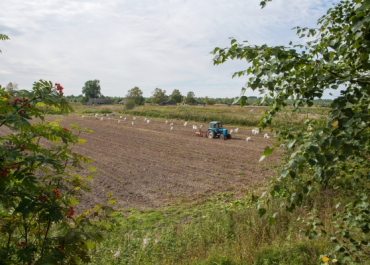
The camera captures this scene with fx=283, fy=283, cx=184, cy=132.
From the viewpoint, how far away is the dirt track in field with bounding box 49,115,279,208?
10266mm

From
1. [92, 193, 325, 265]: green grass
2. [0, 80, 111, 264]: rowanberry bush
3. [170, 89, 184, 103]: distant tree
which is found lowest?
[92, 193, 325, 265]: green grass

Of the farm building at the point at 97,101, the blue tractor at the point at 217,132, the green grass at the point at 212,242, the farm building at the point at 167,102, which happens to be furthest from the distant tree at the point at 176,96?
the green grass at the point at 212,242

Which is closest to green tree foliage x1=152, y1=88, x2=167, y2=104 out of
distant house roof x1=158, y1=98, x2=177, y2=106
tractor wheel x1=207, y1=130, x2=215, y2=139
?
distant house roof x1=158, y1=98, x2=177, y2=106

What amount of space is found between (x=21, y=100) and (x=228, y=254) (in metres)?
3.63

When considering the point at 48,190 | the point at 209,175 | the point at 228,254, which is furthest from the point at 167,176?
the point at 48,190

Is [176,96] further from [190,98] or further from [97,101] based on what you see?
[97,101]

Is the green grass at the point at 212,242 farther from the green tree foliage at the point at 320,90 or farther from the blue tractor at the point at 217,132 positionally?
the blue tractor at the point at 217,132

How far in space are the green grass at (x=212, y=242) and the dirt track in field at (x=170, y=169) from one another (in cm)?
190

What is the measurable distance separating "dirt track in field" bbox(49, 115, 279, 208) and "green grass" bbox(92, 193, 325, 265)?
6.22 feet

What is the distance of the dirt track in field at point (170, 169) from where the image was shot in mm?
10266

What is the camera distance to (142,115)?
50.4 m

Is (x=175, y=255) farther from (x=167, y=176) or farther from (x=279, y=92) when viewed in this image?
(x=167, y=176)

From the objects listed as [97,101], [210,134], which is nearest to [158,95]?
[97,101]

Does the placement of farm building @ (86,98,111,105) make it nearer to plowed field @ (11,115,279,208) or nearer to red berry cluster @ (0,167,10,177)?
plowed field @ (11,115,279,208)
